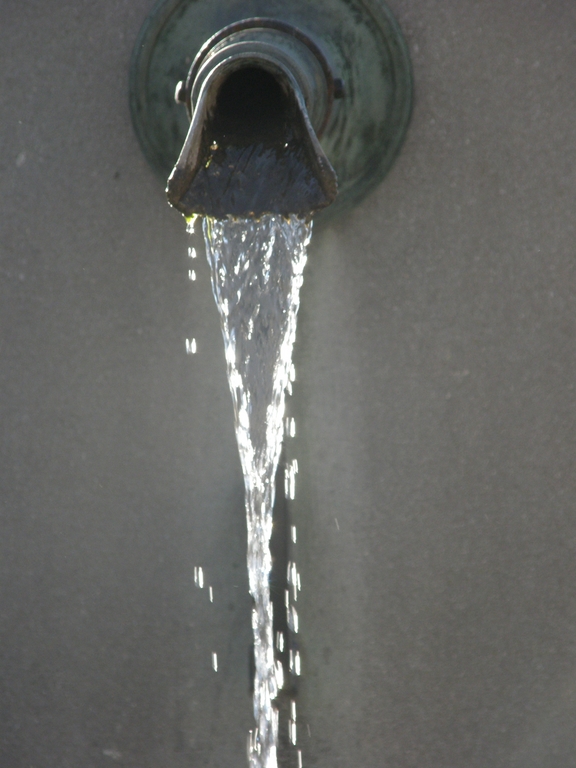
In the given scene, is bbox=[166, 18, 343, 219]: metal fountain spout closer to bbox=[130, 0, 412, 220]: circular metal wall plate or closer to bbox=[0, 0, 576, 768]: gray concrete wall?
bbox=[130, 0, 412, 220]: circular metal wall plate

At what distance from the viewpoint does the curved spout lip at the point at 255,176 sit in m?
0.80

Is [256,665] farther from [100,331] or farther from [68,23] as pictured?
[68,23]

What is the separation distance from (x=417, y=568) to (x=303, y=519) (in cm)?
18

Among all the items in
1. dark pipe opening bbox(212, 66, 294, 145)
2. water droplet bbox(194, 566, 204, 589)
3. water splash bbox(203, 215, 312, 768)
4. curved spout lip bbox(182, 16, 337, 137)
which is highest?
curved spout lip bbox(182, 16, 337, 137)

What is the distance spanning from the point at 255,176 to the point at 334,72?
24cm

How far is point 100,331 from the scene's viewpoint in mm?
1149

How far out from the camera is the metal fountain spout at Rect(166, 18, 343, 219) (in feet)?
2.62

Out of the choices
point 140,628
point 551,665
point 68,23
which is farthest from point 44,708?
point 68,23

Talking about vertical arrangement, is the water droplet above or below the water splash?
below

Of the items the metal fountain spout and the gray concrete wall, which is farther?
the gray concrete wall

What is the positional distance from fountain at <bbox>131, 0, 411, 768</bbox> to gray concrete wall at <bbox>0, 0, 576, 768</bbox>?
1.8 inches

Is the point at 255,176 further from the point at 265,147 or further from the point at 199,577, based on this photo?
the point at 199,577

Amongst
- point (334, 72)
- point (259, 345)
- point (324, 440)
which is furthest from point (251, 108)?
point (324, 440)

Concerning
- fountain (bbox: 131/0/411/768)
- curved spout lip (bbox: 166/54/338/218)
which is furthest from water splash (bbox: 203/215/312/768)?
curved spout lip (bbox: 166/54/338/218)
